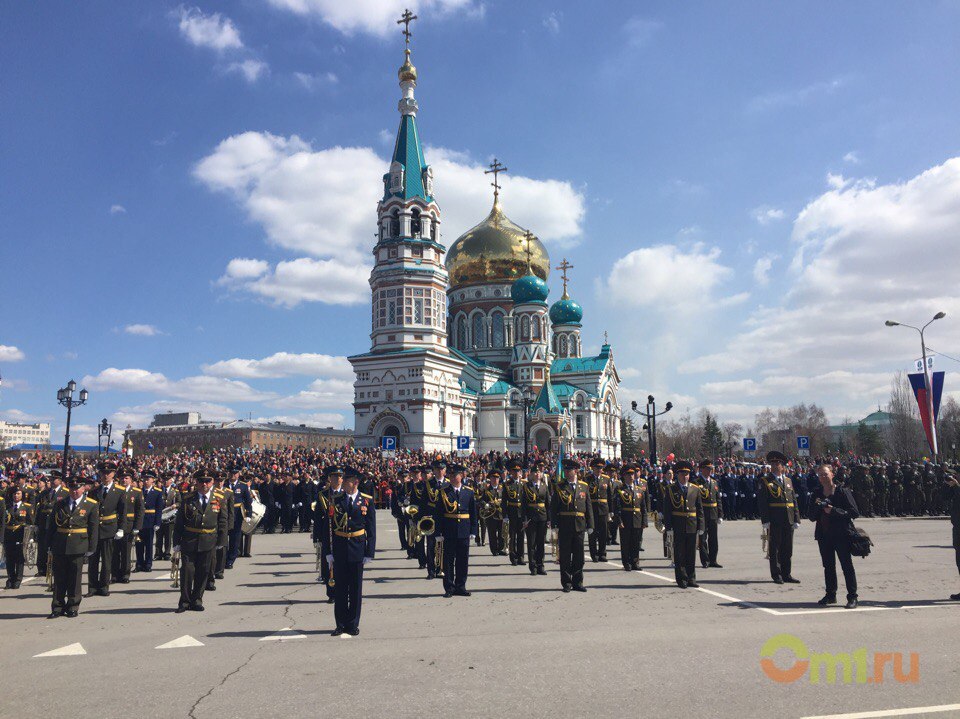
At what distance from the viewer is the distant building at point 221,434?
12275 centimetres

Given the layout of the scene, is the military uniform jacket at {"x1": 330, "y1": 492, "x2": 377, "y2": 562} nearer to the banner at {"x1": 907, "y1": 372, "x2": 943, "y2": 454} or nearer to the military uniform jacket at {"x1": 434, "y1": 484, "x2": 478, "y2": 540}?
the military uniform jacket at {"x1": 434, "y1": 484, "x2": 478, "y2": 540}

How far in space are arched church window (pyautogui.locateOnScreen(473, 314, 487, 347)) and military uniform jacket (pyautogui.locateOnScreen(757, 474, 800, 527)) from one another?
59.3 metres

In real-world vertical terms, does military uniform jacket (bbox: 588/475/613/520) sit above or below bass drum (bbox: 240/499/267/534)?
above

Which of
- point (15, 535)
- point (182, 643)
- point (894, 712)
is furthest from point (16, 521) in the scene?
point (894, 712)

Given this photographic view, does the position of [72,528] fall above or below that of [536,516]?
above

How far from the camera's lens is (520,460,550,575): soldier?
11992mm

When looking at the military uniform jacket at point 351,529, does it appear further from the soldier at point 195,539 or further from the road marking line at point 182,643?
the soldier at point 195,539

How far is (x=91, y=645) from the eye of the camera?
7.43m

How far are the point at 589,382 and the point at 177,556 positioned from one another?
6097 cm

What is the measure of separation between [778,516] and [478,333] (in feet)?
198

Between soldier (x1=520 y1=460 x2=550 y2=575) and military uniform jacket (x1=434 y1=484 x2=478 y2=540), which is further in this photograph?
soldier (x1=520 y1=460 x2=550 y2=575)

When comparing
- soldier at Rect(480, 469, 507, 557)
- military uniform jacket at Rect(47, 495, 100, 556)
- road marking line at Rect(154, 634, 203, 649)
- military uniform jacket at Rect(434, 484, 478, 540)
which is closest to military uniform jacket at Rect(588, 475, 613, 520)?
soldier at Rect(480, 469, 507, 557)

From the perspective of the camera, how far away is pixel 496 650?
697 centimetres

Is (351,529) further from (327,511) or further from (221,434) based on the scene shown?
(221,434)
